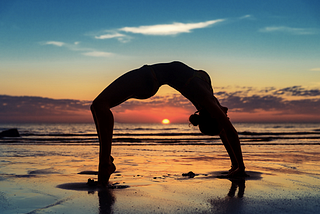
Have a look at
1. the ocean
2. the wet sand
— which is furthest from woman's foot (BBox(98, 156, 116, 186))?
the ocean

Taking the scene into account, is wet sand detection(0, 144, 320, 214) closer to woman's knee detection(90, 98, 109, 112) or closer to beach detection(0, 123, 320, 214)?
beach detection(0, 123, 320, 214)

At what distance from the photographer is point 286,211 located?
6.64 ft

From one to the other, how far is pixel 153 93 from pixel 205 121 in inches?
35.2

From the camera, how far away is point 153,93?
3111 millimetres

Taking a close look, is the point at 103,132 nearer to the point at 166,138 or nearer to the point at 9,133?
the point at 166,138

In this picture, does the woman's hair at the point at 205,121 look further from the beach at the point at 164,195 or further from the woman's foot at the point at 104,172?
the woman's foot at the point at 104,172

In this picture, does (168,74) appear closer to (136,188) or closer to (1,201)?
(136,188)

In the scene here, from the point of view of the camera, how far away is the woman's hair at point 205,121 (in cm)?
357

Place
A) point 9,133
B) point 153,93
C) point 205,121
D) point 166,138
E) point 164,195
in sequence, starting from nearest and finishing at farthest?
point 164,195
point 153,93
point 205,121
point 166,138
point 9,133

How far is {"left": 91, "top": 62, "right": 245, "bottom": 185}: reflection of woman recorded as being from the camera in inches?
116

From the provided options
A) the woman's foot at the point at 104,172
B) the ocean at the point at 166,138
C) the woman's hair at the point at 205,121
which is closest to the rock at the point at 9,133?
the ocean at the point at 166,138

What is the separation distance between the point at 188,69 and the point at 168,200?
5.36ft

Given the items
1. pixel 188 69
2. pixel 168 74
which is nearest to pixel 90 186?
pixel 168 74

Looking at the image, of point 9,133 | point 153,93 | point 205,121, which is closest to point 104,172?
point 153,93
